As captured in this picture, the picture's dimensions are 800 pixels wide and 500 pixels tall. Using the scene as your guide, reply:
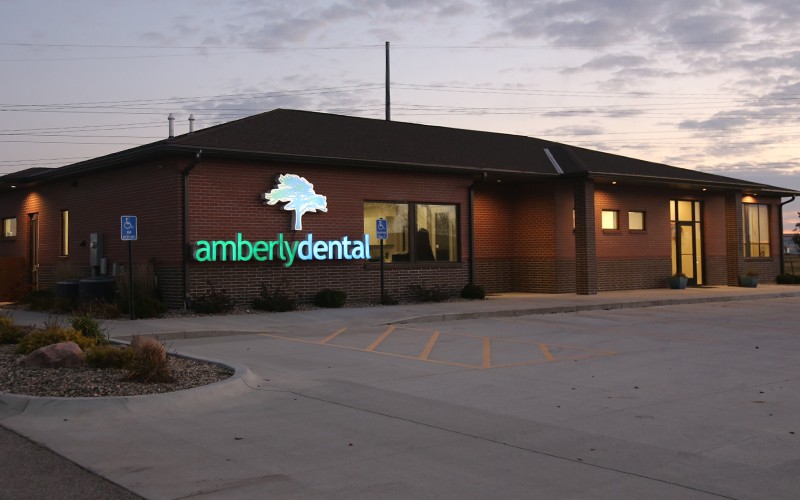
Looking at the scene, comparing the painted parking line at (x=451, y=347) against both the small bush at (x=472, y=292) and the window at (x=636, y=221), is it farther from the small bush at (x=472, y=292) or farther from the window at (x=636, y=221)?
the window at (x=636, y=221)

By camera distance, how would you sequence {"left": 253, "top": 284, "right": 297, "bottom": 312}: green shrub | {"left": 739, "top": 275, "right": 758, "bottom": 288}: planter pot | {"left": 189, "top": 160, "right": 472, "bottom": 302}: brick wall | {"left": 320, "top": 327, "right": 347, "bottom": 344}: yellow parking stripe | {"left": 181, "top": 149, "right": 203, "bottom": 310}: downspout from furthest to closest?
{"left": 739, "top": 275, "right": 758, "bottom": 288}: planter pot < {"left": 253, "top": 284, "right": 297, "bottom": 312}: green shrub < {"left": 189, "top": 160, "right": 472, "bottom": 302}: brick wall < {"left": 181, "top": 149, "right": 203, "bottom": 310}: downspout < {"left": 320, "top": 327, "right": 347, "bottom": 344}: yellow parking stripe

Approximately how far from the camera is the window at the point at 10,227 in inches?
1192

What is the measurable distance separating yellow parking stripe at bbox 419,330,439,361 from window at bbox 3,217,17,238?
2006 cm

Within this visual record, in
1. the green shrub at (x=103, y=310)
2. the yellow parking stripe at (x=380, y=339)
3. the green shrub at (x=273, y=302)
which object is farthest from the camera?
the green shrub at (x=273, y=302)

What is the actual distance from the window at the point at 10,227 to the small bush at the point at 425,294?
15.7 metres

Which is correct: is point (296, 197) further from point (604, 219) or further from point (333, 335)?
point (604, 219)

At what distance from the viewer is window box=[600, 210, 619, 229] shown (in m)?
31.0

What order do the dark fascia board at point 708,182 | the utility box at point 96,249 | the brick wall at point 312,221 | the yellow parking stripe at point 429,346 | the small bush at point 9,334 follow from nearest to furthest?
1. the yellow parking stripe at point 429,346
2. the small bush at point 9,334
3. the brick wall at point 312,221
4. the utility box at point 96,249
5. the dark fascia board at point 708,182

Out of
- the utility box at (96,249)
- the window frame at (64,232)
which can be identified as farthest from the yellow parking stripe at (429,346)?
the window frame at (64,232)

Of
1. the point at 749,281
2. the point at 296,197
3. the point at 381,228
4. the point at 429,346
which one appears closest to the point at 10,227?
the point at 296,197

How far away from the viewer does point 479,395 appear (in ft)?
32.6

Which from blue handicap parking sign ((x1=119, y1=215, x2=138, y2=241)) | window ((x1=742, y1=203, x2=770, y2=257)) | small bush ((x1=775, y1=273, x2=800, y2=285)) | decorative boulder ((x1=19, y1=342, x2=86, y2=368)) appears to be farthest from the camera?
window ((x1=742, y1=203, x2=770, y2=257))

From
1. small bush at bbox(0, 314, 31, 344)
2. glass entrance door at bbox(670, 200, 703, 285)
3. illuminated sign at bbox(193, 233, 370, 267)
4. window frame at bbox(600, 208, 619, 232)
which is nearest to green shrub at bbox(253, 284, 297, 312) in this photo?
illuminated sign at bbox(193, 233, 370, 267)

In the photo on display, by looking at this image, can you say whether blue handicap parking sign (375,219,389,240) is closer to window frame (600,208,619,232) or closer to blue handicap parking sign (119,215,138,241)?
blue handicap parking sign (119,215,138,241)
